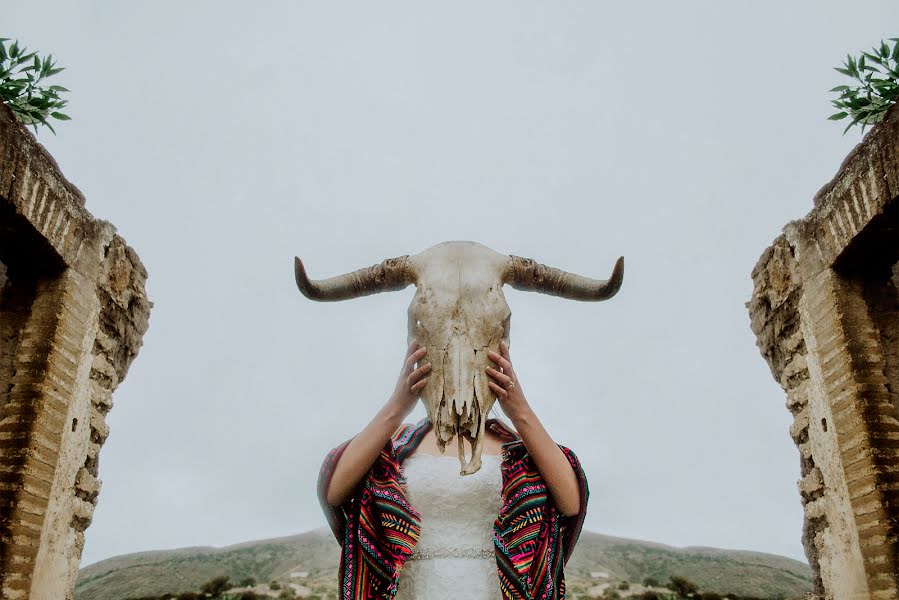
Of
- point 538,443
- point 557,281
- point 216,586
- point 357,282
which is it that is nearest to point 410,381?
point 538,443

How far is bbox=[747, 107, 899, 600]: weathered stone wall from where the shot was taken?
3668 millimetres

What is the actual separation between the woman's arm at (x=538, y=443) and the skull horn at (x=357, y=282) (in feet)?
2.24

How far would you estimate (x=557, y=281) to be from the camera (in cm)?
284

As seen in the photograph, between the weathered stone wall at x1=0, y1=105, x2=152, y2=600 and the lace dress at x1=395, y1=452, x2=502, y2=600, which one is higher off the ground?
the weathered stone wall at x1=0, y1=105, x2=152, y2=600

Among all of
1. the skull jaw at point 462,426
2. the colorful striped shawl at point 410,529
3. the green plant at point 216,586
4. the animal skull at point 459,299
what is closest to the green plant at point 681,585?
the green plant at point 216,586

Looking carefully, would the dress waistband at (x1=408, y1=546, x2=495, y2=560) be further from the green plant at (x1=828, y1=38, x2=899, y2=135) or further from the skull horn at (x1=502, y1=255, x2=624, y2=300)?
the green plant at (x1=828, y1=38, x2=899, y2=135)

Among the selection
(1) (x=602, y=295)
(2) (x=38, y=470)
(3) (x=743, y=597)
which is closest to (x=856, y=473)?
(1) (x=602, y=295)

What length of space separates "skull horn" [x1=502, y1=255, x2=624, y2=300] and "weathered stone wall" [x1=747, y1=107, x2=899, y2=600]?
201 cm

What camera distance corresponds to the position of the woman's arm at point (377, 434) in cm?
224

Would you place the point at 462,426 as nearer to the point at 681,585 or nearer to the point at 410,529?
the point at 410,529

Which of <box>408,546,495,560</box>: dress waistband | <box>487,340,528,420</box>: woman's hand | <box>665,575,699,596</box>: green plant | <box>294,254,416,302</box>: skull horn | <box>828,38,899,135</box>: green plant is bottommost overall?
<box>408,546,495,560</box>: dress waistband

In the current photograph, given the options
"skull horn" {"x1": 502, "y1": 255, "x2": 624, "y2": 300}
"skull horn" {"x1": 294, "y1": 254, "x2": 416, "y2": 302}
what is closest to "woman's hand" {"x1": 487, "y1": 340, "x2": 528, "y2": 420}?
"skull horn" {"x1": 502, "y1": 255, "x2": 624, "y2": 300}

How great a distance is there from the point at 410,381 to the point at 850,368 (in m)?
3.22

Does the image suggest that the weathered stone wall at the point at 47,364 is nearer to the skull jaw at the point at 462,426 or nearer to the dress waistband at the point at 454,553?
the dress waistband at the point at 454,553
